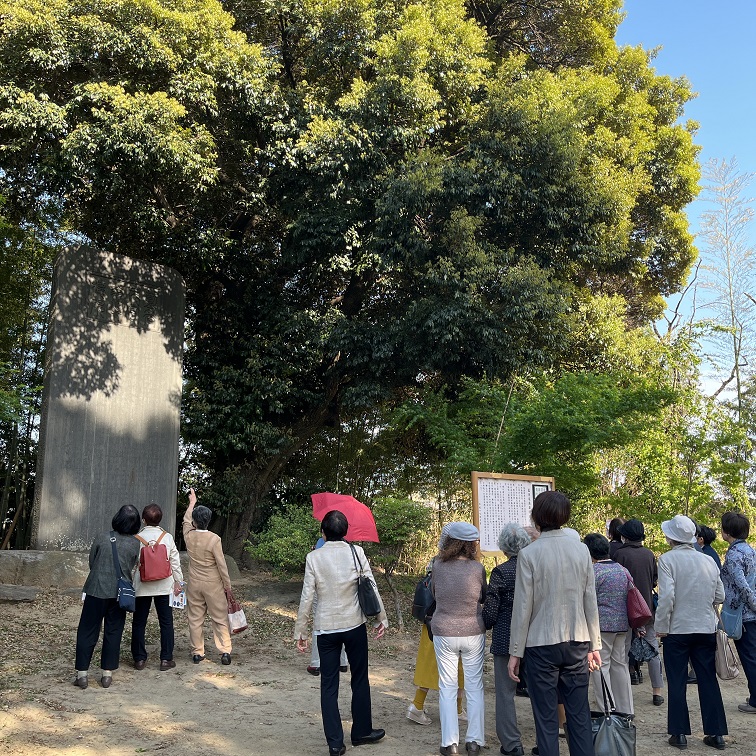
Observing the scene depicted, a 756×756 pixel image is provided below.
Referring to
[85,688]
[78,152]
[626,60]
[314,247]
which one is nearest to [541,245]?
[314,247]

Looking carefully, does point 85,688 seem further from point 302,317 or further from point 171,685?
point 302,317

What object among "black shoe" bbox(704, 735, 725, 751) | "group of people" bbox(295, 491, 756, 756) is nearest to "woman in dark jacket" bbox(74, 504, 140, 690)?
"group of people" bbox(295, 491, 756, 756)

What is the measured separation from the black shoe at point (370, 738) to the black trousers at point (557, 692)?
1.44 metres

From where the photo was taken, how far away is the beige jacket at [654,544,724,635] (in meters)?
5.04

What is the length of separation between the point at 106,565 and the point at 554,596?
12.6 feet

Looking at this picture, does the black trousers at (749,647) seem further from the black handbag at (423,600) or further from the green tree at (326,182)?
the green tree at (326,182)

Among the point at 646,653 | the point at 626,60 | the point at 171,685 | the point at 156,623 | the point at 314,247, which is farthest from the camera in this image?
the point at 626,60

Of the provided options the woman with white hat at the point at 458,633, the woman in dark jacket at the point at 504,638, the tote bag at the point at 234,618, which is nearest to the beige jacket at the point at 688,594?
the woman in dark jacket at the point at 504,638

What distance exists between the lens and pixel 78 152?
1002cm

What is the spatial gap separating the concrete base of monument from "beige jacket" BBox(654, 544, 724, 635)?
6785 millimetres

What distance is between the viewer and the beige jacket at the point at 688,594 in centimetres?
504

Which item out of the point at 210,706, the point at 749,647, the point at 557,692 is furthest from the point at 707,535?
the point at 210,706

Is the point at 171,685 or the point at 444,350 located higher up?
the point at 444,350

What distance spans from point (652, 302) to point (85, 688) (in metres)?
14.0
